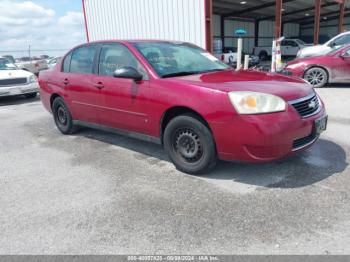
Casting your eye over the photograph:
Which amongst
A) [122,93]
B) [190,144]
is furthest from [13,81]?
[190,144]

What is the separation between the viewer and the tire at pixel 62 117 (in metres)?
5.52

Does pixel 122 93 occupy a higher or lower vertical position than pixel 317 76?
higher

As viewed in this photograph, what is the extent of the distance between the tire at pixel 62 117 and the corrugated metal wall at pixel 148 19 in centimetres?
635

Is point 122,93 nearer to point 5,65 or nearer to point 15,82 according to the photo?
point 15,82

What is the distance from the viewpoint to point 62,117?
5.78 metres

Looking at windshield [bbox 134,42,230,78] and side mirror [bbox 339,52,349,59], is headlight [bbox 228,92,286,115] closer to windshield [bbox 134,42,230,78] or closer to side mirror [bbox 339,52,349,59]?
windshield [bbox 134,42,230,78]

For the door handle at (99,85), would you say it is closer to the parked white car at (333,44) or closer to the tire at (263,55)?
the parked white car at (333,44)

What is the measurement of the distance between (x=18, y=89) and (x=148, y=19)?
5.44m

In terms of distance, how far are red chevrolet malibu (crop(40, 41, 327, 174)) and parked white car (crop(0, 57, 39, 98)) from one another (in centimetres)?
558

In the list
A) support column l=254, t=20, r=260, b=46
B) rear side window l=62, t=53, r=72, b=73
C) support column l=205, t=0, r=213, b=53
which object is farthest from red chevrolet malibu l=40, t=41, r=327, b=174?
support column l=254, t=20, r=260, b=46

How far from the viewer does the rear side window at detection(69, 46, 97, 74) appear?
4820mm

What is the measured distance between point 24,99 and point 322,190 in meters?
10.2

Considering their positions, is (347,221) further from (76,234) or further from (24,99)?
(24,99)

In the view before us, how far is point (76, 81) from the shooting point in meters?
4.96
